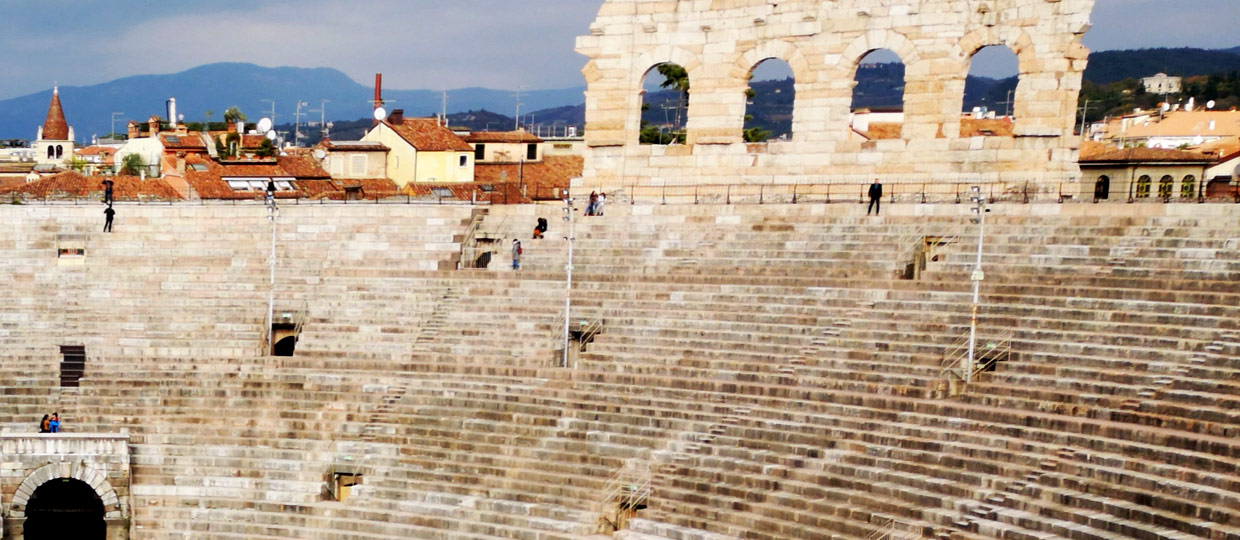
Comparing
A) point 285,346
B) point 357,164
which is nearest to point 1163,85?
point 357,164

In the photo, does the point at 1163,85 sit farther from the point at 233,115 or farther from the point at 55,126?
the point at 55,126

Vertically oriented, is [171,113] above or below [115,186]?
above

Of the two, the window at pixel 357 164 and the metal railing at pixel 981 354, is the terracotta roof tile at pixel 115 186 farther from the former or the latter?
the metal railing at pixel 981 354

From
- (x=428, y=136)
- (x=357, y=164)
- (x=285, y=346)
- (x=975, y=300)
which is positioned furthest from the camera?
(x=428, y=136)

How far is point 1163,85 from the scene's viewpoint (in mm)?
120625

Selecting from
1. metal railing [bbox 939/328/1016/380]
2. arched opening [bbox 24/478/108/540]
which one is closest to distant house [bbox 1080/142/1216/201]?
metal railing [bbox 939/328/1016/380]

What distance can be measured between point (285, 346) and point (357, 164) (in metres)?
20.6

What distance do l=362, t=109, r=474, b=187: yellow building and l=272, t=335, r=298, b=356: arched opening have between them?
1854 cm

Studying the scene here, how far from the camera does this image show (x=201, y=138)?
57250mm

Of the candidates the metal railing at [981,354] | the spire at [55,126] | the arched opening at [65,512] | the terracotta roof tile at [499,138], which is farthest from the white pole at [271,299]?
the spire at [55,126]

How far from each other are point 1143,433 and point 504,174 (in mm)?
38230

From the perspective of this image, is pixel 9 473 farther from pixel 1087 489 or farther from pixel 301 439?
pixel 1087 489

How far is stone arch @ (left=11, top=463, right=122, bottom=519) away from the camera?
27781 millimetres

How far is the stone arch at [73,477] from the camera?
27.8 metres
